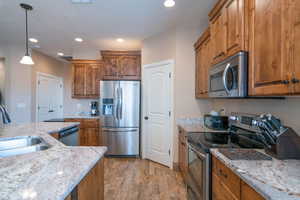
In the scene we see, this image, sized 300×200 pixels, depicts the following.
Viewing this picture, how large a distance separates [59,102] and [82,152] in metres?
5.79

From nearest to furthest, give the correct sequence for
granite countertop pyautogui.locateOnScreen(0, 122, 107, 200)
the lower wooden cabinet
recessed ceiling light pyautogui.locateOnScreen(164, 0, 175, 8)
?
granite countertop pyautogui.locateOnScreen(0, 122, 107, 200) < the lower wooden cabinet < recessed ceiling light pyautogui.locateOnScreen(164, 0, 175, 8)

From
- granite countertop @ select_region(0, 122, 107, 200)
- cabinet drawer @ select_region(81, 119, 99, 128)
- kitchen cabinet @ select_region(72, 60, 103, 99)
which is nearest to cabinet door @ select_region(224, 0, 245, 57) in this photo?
granite countertop @ select_region(0, 122, 107, 200)

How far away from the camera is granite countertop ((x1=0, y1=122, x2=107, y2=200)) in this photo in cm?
77

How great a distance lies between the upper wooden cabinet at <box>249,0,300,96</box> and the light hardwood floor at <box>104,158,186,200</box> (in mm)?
1933

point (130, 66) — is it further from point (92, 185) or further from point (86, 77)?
point (92, 185)

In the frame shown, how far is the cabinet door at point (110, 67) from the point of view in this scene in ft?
14.8

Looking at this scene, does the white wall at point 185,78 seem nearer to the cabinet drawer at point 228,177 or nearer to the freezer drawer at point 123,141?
the freezer drawer at point 123,141

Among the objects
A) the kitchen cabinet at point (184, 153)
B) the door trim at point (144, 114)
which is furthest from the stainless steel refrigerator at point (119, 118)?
the kitchen cabinet at point (184, 153)

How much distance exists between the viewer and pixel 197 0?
252 centimetres

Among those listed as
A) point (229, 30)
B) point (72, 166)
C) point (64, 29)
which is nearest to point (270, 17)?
point (229, 30)

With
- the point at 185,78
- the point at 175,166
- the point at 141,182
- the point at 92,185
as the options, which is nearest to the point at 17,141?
the point at 92,185

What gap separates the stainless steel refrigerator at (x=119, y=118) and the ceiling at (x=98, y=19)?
1.10 m

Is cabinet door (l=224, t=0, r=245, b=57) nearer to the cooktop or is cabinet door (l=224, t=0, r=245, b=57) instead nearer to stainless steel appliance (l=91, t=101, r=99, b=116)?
the cooktop

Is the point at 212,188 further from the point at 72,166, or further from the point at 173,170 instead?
the point at 173,170
